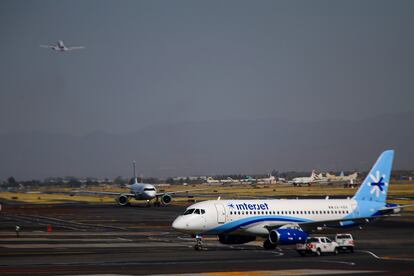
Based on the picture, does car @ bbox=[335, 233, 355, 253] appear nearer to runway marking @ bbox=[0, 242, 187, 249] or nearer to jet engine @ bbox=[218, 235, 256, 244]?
jet engine @ bbox=[218, 235, 256, 244]

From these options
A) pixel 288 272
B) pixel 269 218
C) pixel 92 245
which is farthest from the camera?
pixel 92 245

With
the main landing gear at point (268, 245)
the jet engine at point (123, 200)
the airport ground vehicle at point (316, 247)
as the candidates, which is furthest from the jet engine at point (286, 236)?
the jet engine at point (123, 200)

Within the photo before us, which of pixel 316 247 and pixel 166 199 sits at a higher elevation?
pixel 166 199

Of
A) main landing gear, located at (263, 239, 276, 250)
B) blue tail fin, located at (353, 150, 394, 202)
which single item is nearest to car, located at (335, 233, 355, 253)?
main landing gear, located at (263, 239, 276, 250)

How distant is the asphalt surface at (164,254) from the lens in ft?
153

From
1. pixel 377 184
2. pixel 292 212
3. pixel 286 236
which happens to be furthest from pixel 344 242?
pixel 377 184

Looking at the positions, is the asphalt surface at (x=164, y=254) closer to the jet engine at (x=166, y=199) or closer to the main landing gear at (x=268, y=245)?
the main landing gear at (x=268, y=245)

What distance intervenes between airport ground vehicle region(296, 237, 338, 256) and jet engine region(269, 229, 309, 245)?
203 centimetres

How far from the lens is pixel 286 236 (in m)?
58.7

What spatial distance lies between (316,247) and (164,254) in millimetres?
11225

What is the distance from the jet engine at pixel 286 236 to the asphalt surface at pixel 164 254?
91 centimetres

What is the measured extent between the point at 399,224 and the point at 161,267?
47254mm

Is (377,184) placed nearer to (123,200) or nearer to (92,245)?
(92,245)

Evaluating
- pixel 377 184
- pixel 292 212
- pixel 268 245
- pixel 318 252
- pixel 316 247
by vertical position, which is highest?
pixel 377 184
